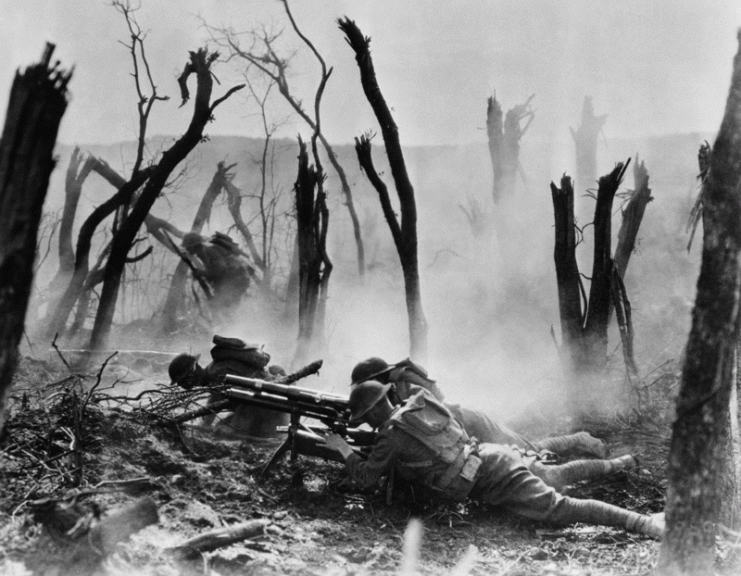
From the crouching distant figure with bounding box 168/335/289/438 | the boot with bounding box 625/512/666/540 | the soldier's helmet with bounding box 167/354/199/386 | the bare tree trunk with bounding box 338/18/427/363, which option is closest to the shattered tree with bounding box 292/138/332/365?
the bare tree trunk with bounding box 338/18/427/363

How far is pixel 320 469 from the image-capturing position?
6438 mm

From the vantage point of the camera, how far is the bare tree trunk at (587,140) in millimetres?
23656

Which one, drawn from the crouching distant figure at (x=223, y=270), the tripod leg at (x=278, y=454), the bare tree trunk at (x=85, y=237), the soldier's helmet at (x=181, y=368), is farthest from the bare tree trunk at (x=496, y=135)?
the tripod leg at (x=278, y=454)

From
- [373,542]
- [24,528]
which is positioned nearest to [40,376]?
[24,528]

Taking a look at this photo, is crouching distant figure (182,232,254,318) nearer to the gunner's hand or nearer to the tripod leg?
the tripod leg

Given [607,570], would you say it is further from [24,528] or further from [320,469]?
[24,528]

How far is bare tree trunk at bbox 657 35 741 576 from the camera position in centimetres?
368

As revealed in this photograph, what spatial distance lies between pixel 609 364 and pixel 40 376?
872 centimetres

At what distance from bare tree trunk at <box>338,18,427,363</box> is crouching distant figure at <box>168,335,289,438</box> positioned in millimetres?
3209

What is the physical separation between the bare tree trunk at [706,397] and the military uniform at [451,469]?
5.07ft

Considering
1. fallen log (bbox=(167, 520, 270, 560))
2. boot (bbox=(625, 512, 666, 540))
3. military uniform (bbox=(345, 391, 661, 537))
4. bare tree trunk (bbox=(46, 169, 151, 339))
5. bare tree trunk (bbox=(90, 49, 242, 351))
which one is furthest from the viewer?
bare tree trunk (bbox=(46, 169, 151, 339))

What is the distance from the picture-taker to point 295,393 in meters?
6.20

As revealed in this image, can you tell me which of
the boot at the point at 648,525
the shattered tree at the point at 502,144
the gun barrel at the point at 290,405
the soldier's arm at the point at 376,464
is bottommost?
the boot at the point at 648,525

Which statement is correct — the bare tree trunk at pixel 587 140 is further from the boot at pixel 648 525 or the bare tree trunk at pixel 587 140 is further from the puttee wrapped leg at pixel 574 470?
the boot at pixel 648 525
